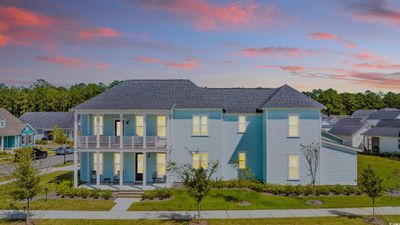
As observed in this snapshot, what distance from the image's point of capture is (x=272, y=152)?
92.5 ft

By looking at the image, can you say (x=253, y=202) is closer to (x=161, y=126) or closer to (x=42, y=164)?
(x=161, y=126)

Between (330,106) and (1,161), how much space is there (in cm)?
11417

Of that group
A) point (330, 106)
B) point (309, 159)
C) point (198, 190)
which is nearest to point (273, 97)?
point (309, 159)

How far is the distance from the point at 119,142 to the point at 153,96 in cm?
493

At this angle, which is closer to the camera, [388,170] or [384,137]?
[388,170]

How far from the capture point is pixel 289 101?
28688 millimetres

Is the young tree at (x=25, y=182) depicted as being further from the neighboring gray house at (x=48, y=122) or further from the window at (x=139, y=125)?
the neighboring gray house at (x=48, y=122)

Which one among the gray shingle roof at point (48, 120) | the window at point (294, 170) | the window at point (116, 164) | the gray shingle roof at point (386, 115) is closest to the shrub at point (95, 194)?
the window at point (116, 164)

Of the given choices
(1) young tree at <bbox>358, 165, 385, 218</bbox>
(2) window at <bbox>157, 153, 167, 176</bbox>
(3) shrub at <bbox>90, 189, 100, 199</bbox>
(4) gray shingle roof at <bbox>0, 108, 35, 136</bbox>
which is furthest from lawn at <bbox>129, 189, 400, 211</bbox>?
(4) gray shingle roof at <bbox>0, 108, 35, 136</bbox>

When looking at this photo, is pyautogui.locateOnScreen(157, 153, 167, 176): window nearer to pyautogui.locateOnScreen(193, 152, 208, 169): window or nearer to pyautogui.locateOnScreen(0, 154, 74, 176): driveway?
pyautogui.locateOnScreen(193, 152, 208, 169): window

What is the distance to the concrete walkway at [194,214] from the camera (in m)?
20.2

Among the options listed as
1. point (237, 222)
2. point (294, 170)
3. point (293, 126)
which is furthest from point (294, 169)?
point (237, 222)

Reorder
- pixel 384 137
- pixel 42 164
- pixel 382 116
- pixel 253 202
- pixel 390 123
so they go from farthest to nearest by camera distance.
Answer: pixel 382 116 → pixel 390 123 → pixel 384 137 → pixel 42 164 → pixel 253 202

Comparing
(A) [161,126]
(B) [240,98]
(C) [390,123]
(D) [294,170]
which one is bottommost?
(D) [294,170]
